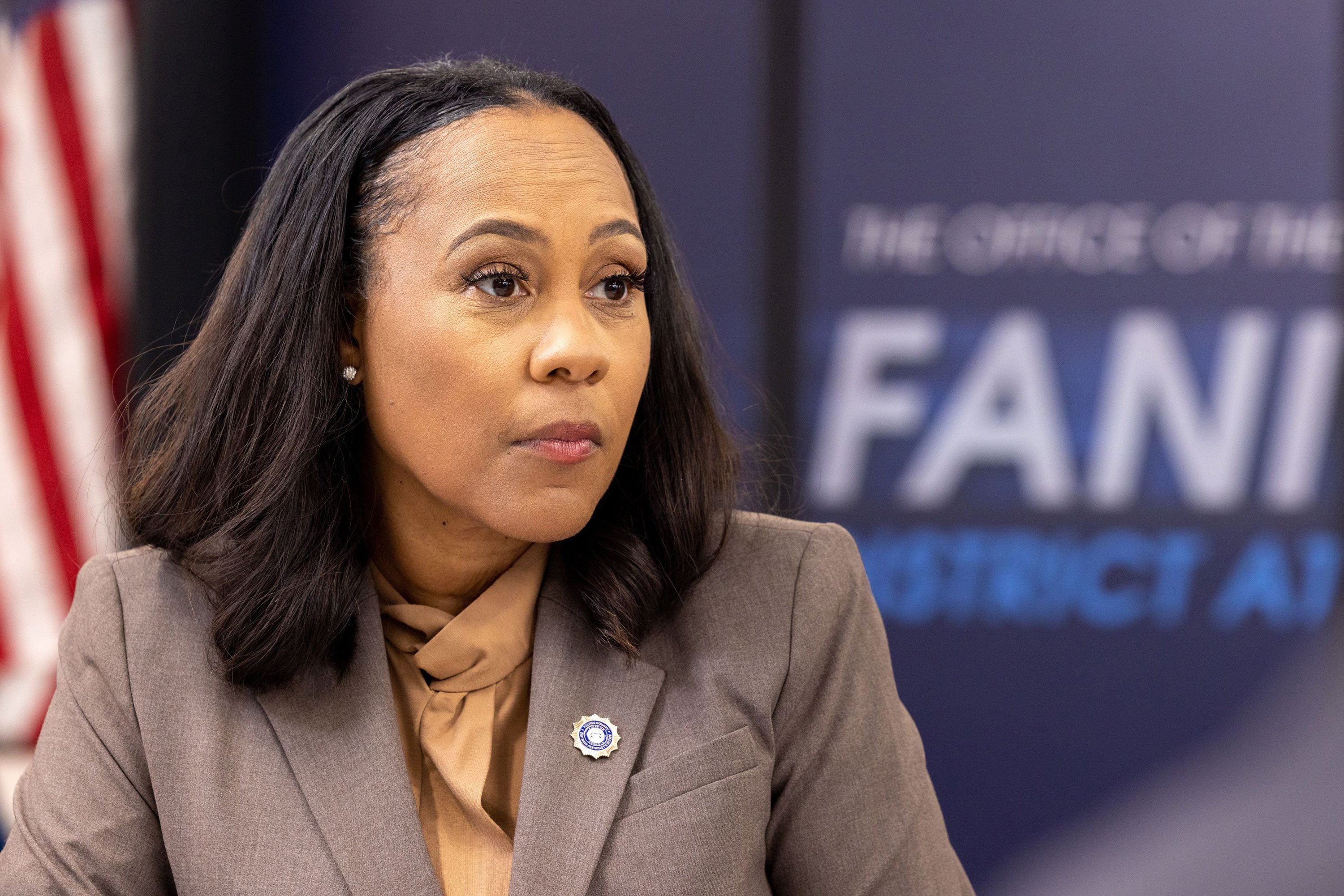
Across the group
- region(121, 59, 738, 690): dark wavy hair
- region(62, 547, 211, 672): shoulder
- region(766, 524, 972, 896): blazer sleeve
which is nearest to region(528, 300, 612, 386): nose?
region(121, 59, 738, 690): dark wavy hair

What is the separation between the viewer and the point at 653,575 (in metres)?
1.55

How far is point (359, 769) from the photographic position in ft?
4.58

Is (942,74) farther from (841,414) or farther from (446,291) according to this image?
(446,291)

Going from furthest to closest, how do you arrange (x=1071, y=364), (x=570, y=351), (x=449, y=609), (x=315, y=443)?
(x=1071, y=364) < (x=449, y=609) < (x=315, y=443) < (x=570, y=351)

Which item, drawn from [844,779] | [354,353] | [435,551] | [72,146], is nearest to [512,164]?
[354,353]

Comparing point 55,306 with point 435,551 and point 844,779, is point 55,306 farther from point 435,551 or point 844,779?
point 844,779

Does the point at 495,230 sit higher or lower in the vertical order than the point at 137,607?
higher

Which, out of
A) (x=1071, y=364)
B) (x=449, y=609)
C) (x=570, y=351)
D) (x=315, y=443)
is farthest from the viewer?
(x=1071, y=364)

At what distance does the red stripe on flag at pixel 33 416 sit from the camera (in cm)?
322

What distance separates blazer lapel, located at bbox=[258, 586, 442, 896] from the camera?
1.35 metres

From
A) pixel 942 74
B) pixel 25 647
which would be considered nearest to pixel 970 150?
pixel 942 74

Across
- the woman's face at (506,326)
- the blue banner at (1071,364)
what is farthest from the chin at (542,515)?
the blue banner at (1071,364)

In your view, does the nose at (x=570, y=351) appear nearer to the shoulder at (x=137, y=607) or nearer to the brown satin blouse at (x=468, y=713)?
the brown satin blouse at (x=468, y=713)

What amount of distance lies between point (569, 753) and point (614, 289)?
540 millimetres
